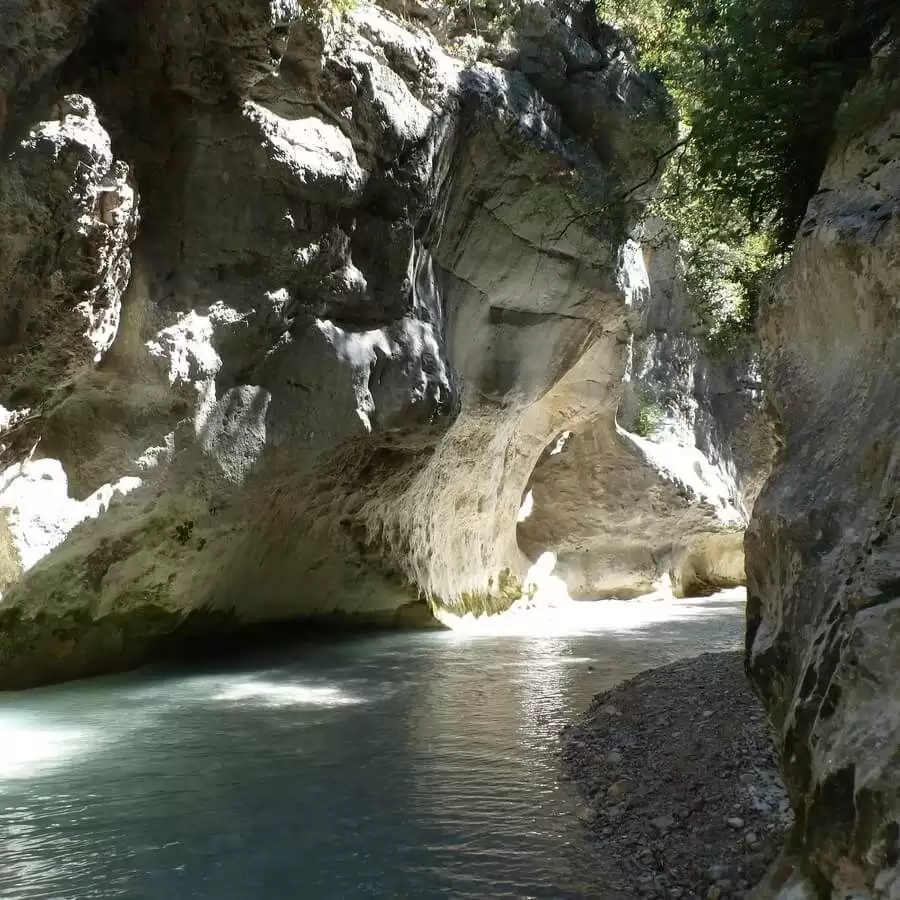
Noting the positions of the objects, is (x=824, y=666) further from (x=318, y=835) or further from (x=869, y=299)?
(x=318, y=835)

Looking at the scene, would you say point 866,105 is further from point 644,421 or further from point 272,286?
point 644,421

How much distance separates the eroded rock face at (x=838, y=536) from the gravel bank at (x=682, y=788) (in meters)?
0.44

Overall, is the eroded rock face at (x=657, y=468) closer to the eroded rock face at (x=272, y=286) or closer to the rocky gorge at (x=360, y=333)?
the rocky gorge at (x=360, y=333)

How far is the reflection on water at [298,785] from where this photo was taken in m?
4.08

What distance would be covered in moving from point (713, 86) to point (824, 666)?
20.3ft

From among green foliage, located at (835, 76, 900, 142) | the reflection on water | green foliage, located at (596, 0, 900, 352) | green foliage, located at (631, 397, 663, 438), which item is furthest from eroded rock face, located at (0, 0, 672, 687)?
green foliage, located at (631, 397, 663, 438)

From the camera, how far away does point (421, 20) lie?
1161 centimetres

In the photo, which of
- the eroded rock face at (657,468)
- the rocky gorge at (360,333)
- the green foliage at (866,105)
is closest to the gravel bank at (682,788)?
the rocky gorge at (360,333)

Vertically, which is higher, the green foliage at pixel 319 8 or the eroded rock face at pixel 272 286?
the green foliage at pixel 319 8

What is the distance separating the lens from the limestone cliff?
7602mm

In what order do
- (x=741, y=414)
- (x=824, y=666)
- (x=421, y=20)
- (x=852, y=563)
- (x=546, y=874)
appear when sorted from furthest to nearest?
1. (x=741, y=414)
2. (x=421, y=20)
3. (x=546, y=874)
4. (x=852, y=563)
5. (x=824, y=666)

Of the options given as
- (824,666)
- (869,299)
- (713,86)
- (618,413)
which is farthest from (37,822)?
(618,413)

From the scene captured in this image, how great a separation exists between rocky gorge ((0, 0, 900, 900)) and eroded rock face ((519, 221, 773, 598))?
3.45m

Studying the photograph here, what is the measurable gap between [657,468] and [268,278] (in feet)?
42.0
